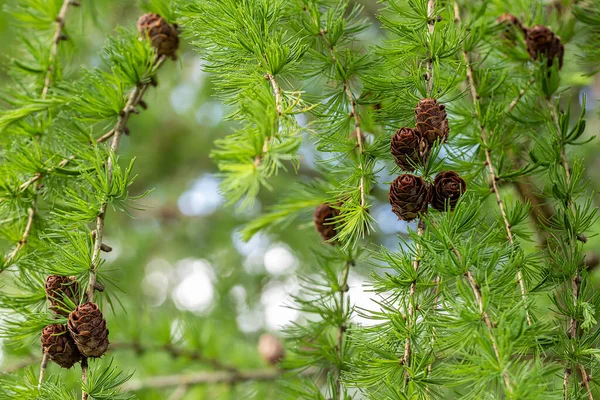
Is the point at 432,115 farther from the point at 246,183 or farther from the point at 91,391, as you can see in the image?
the point at 91,391

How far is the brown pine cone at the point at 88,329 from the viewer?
25.7 inches

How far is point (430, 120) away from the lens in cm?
66

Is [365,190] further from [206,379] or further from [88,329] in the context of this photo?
[206,379]

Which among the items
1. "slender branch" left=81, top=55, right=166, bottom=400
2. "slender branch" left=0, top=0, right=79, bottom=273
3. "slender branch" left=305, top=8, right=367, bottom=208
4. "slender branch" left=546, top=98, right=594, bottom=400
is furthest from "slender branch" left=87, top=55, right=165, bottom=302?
"slender branch" left=546, top=98, right=594, bottom=400

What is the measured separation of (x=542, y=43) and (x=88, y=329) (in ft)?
2.40

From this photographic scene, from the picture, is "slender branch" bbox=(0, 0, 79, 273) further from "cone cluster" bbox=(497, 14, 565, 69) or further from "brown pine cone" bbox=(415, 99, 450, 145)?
"cone cluster" bbox=(497, 14, 565, 69)

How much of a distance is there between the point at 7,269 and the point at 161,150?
1699 mm

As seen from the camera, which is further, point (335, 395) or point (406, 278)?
point (335, 395)

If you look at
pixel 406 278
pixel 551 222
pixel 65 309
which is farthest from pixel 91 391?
pixel 551 222

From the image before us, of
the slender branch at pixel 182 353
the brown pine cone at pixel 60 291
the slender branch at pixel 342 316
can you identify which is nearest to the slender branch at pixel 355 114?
the slender branch at pixel 342 316

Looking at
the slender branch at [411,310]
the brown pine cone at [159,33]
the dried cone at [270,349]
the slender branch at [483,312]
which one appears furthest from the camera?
the dried cone at [270,349]

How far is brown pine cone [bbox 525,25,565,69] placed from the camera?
2.98 ft

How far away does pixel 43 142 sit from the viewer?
0.85m

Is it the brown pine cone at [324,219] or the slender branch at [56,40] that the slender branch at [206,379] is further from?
the slender branch at [56,40]
